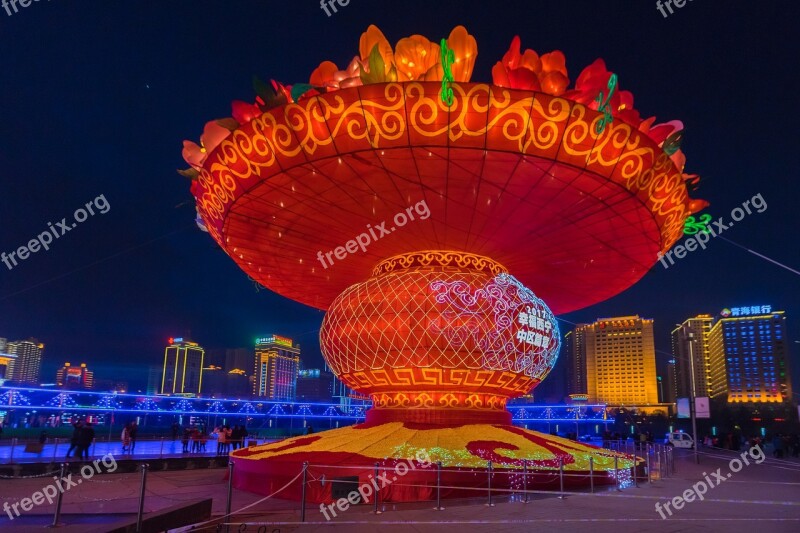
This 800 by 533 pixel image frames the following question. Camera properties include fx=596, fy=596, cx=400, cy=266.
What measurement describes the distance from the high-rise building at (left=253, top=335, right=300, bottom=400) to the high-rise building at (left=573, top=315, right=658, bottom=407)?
63948 mm

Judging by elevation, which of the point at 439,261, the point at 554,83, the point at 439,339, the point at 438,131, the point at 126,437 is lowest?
the point at 126,437

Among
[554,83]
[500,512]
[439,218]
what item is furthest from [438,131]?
[500,512]

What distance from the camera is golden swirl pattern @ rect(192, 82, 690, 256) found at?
9.88 metres

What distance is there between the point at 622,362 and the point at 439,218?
11913cm

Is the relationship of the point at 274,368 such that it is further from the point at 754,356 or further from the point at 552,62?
the point at 552,62

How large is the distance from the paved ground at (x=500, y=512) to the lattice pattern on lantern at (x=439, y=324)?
386 centimetres

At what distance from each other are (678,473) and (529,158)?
1157 centimetres

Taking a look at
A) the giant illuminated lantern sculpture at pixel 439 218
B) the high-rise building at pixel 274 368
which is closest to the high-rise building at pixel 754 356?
the high-rise building at pixel 274 368

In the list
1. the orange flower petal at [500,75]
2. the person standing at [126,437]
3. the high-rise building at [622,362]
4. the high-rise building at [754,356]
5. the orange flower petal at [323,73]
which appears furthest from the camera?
the high-rise building at [622,362]

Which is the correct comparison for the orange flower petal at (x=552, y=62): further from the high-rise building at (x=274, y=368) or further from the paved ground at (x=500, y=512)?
the high-rise building at (x=274, y=368)

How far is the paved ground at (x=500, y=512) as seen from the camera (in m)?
8.20

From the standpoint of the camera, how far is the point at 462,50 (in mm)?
10242

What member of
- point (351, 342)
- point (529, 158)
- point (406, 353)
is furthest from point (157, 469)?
point (529, 158)

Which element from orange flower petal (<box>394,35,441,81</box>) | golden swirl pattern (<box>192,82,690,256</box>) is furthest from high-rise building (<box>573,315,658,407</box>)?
orange flower petal (<box>394,35,441,81</box>)
